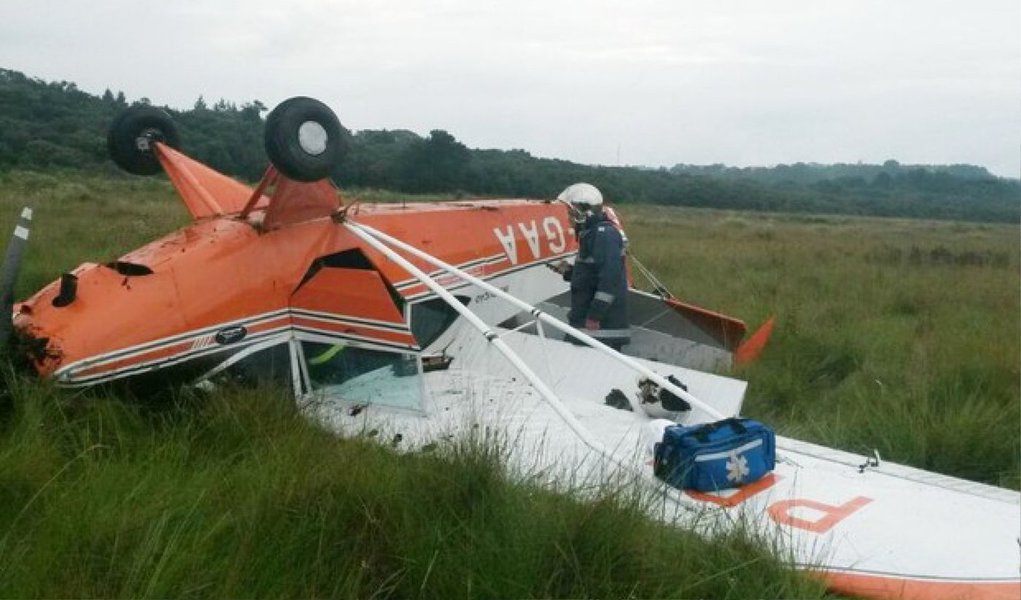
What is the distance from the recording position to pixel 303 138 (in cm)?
513

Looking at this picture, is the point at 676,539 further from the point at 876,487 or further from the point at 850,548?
the point at 876,487

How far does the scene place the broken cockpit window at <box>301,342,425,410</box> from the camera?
5.24 metres

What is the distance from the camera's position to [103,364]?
4520 mm

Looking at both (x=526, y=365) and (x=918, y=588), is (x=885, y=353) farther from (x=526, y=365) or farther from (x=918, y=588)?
(x=918, y=588)

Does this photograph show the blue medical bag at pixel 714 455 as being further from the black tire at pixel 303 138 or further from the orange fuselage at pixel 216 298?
the black tire at pixel 303 138

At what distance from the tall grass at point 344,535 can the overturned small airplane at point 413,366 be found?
0.40 meters

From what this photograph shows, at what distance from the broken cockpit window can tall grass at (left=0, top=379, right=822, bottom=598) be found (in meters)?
1.44

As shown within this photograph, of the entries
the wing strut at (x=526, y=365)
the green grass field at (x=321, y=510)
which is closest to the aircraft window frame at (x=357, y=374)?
the wing strut at (x=526, y=365)

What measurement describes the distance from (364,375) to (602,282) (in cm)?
301

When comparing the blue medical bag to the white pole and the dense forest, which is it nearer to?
the white pole

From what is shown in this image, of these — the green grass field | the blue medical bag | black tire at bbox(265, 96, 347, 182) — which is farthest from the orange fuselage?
the blue medical bag

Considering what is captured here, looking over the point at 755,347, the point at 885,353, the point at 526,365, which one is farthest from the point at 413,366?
the point at 885,353

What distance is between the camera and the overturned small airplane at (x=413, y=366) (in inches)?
157

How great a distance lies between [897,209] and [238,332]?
71.2 m
